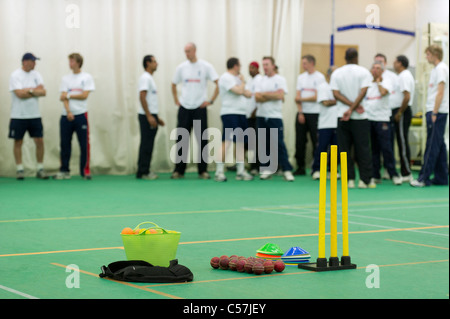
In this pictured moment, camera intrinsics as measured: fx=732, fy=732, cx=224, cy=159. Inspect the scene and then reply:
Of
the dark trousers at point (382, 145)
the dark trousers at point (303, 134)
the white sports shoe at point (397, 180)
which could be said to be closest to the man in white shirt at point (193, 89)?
the dark trousers at point (303, 134)

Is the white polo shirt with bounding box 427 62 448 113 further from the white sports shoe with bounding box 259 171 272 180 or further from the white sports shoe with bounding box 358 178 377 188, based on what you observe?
the white sports shoe with bounding box 259 171 272 180

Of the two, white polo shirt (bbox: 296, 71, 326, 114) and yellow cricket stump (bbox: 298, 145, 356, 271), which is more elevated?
white polo shirt (bbox: 296, 71, 326, 114)

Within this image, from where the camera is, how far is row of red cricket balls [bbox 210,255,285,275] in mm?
3990

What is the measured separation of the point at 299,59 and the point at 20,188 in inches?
251

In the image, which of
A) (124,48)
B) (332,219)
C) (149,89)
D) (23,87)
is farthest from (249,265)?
(124,48)

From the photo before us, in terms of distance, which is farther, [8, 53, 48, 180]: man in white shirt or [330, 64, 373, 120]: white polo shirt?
[8, 53, 48, 180]: man in white shirt

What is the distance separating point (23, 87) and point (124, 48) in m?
2.25

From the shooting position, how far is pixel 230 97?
35.9ft

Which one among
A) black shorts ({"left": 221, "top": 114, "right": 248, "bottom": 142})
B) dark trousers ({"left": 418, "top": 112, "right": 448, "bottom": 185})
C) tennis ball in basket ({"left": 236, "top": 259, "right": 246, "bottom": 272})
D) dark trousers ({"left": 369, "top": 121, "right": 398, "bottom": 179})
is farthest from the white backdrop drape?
tennis ball in basket ({"left": 236, "top": 259, "right": 246, "bottom": 272})

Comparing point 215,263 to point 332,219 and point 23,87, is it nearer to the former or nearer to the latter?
point 332,219

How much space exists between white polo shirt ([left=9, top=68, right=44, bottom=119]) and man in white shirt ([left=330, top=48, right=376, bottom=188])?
4.44 meters

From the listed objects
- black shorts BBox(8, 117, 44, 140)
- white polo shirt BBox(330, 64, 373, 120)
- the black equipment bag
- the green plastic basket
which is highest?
white polo shirt BBox(330, 64, 373, 120)

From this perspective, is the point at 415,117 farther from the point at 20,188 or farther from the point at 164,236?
the point at 164,236
